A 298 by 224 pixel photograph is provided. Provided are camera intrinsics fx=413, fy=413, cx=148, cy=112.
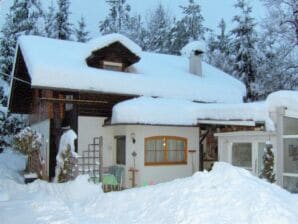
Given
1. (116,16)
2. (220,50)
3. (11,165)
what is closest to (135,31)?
(116,16)

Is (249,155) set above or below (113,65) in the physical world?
below

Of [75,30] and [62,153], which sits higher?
[75,30]

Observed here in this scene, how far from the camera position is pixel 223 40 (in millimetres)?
33344

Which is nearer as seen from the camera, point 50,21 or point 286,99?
point 286,99

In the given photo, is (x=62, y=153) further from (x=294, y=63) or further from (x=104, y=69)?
(x=294, y=63)

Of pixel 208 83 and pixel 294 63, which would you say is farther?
pixel 294 63

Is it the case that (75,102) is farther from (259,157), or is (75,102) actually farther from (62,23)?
(62,23)

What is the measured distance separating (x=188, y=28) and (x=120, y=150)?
2016cm

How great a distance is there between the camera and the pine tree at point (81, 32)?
35031 mm

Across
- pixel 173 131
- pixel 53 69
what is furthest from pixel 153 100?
pixel 53 69

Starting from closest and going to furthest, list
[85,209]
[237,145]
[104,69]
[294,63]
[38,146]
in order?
1. [85,209]
2. [237,145]
3. [38,146]
4. [104,69]
5. [294,63]

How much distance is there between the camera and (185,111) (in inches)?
563

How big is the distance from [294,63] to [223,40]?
38.2 ft

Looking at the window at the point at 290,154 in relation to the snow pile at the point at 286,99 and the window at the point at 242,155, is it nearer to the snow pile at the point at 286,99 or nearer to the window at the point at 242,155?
the snow pile at the point at 286,99
